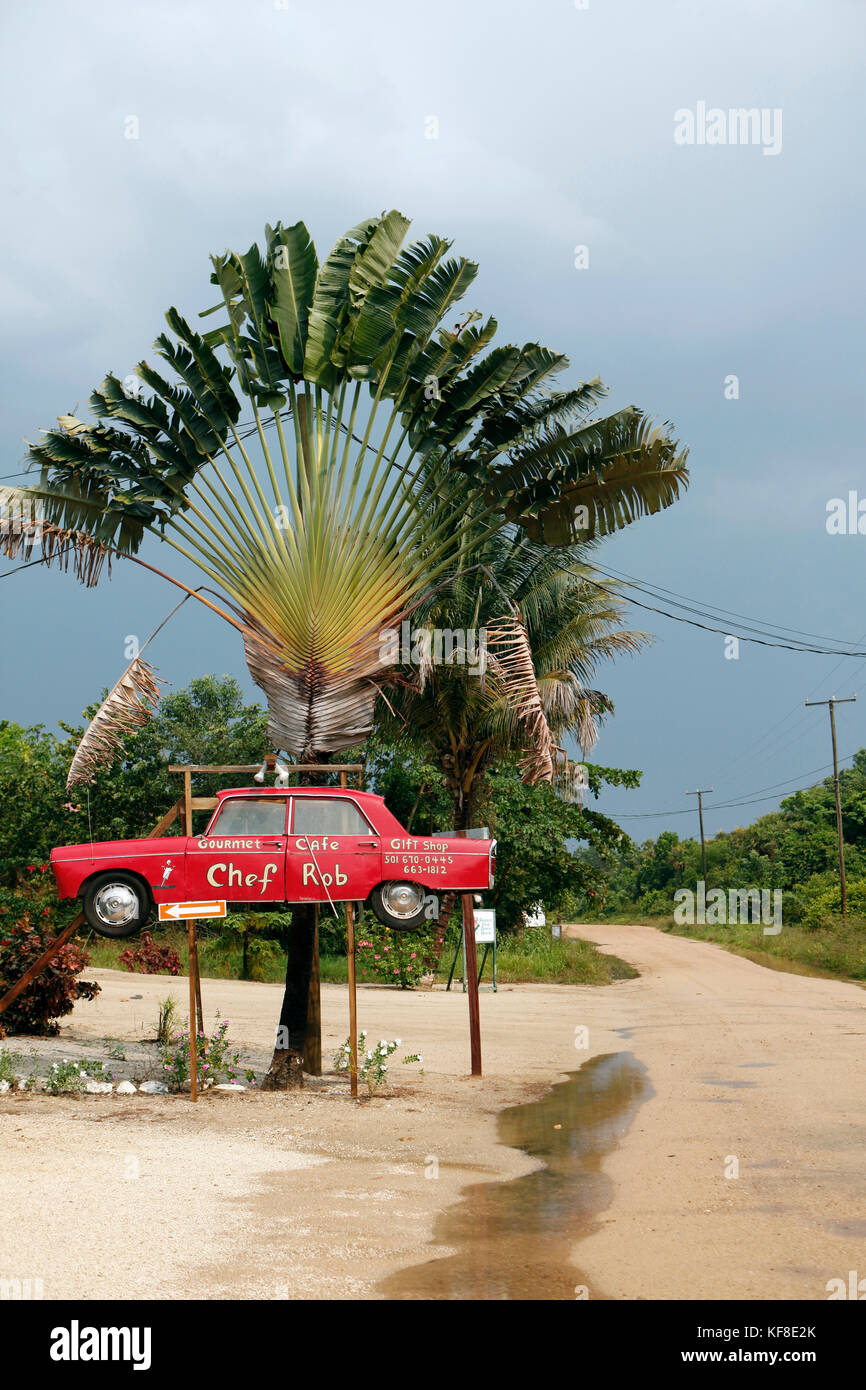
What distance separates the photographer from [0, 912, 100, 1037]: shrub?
1631 centimetres

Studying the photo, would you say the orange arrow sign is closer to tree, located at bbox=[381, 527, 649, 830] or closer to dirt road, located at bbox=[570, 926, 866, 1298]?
dirt road, located at bbox=[570, 926, 866, 1298]

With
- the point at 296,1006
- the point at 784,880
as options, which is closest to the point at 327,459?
the point at 296,1006

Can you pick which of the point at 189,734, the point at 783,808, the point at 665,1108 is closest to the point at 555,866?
the point at 189,734

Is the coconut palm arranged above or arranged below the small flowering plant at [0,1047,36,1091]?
above

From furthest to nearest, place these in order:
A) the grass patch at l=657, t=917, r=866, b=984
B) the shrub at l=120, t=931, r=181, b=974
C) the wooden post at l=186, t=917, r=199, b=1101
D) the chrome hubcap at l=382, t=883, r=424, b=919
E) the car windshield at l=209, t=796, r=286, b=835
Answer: the grass patch at l=657, t=917, r=866, b=984 → the shrub at l=120, t=931, r=181, b=974 → the wooden post at l=186, t=917, r=199, b=1101 → the car windshield at l=209, t=796, r=286, b=835 → the chrome hubcap at l=382, t=883, r=424, b=919

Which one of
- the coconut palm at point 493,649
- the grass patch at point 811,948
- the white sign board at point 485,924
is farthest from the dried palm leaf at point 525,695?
the grass patch at point 811,948

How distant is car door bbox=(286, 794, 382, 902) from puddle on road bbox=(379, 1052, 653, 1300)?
10.0 feet

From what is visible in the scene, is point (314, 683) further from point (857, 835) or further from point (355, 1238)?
point (857, 835)

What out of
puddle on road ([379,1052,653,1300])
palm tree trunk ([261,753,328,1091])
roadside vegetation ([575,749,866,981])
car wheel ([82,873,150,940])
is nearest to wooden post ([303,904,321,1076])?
palm tree trunk ([261,753,328,1091])

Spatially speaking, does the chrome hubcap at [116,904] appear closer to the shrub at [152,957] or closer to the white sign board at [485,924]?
the shrub at [152,957]

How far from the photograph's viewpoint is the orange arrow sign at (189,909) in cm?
1195

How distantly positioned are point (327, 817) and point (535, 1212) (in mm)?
5031
